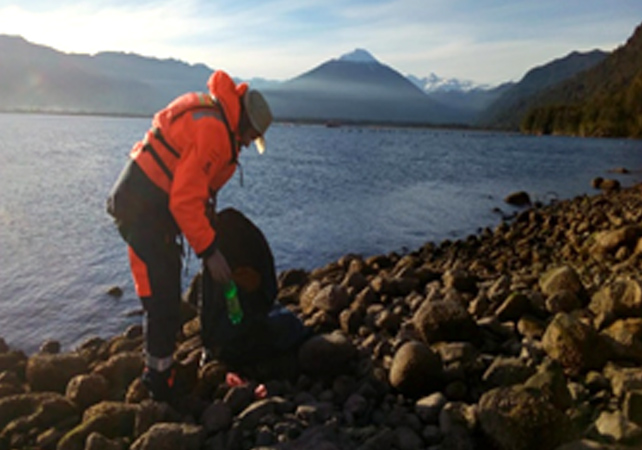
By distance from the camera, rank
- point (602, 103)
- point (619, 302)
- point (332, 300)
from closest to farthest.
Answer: point (619, 302), point (332, 300), point (602, 103)

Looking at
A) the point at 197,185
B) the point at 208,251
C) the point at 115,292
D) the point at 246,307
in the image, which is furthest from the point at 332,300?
the point at 115,292

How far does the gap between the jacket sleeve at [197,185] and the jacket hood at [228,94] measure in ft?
0.74

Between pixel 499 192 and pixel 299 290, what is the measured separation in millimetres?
22541

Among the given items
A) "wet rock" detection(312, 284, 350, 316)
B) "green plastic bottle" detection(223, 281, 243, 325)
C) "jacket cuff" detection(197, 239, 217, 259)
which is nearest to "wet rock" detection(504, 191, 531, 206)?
"wet rock" detection(312, 284, 350, 316)

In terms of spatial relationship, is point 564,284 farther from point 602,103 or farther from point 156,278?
point 602,103

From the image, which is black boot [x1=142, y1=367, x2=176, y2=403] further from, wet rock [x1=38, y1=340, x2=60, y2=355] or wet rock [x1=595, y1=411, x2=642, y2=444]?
wet rock [x1=38, y1=340, x2=60, y2=355]

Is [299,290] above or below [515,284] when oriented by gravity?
below

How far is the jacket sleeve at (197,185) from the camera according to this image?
4.34 meters

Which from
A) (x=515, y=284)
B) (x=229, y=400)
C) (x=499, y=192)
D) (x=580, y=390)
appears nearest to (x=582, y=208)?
(x=499, y=192)

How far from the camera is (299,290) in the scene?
968 centimetres

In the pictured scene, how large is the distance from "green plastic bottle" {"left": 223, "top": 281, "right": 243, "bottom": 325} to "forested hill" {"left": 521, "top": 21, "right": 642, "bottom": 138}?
115m

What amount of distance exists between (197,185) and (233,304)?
1.27m

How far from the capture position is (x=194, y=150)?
4.43 m

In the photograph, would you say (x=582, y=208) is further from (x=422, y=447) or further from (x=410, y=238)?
(x=422, y=447)
